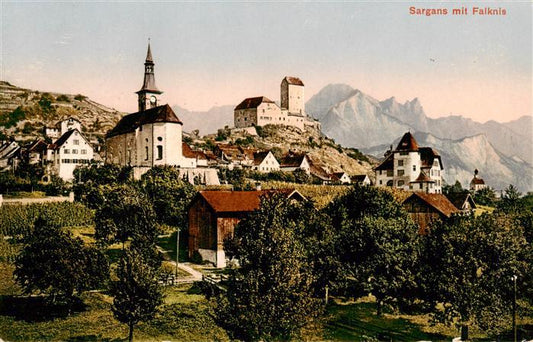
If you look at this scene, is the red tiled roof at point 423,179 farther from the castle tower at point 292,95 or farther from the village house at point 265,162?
the castle tower at point 292,95

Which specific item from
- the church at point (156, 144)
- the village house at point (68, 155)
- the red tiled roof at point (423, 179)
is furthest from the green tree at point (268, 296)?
the red tiled roof at point (423, 179)

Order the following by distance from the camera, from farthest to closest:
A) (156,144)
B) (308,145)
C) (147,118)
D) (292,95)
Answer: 1. (292,95)
2. (308,145)
3. (147,118)
4. (156,144)

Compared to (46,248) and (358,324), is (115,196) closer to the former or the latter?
(46,248)

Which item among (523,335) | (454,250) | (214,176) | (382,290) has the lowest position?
(523,335)

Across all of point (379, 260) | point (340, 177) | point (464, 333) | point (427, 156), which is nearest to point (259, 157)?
point (340, 177)

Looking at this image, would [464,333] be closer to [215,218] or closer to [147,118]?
[215,218]

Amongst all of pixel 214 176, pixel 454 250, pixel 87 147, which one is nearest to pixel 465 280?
pixel 454 250

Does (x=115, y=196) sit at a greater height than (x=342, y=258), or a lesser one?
greater
